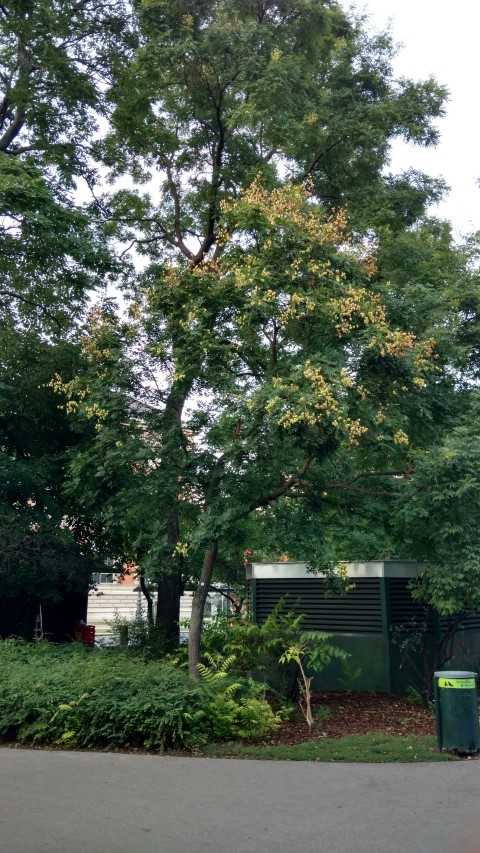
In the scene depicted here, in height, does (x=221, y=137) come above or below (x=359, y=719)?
above

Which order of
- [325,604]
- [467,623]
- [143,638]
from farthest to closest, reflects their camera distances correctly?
1. [143,638]
2. [467,623]
3. [325,604]

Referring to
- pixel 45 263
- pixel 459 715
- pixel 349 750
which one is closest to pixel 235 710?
pixel 349 750

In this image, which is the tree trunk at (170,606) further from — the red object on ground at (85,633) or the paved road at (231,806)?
the paved road at (231,806)

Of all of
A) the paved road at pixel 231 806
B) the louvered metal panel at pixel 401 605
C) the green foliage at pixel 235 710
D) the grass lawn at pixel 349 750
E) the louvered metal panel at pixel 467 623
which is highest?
the louvered metal panel at pixel 401 605

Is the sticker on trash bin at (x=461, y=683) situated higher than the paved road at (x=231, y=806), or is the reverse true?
the sticker on trash bin at (x=461, y=683)

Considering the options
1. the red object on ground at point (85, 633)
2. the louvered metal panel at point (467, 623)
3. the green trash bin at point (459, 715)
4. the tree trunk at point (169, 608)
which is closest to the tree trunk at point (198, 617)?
the tree trunk at point (169, 608)

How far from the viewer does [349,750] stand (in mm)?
8680

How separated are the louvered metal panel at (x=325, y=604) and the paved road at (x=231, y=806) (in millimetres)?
5053

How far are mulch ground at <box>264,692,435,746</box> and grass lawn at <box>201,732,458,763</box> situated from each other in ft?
1.63

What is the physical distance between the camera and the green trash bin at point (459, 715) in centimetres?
842

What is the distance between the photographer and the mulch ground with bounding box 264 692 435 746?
9906 mm

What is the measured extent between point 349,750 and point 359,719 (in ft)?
7.61

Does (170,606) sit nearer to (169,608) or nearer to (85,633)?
(169,608)

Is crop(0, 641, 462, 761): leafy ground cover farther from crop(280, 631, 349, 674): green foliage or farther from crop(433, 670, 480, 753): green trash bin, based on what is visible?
crop(280, 631, 349, 674): green foliage
